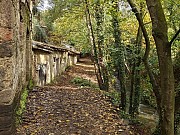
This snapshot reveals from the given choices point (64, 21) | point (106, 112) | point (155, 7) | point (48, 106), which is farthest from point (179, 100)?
point (64, 21)

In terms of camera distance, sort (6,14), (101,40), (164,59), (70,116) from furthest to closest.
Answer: (101,40)
(70,116)
(6,14)
(164,59)

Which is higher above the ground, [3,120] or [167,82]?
[167,82]

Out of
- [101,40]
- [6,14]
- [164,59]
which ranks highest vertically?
[101,40]

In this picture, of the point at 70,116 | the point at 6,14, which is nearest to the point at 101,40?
the point at 70,116

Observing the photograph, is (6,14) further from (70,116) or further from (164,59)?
(70,116)

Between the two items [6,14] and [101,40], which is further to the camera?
[101,40]

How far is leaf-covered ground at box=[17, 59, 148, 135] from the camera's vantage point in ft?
18.7

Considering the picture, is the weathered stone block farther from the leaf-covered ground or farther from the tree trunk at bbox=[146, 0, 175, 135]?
the leaf-covered ground

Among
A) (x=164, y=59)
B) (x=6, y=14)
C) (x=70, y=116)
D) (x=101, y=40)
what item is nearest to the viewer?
(x=164, y=59)

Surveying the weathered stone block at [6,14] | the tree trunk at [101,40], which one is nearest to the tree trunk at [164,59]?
the weathered stone block at [6,14]

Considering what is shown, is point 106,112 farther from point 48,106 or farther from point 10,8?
point 10,8

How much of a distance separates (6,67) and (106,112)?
163 inches

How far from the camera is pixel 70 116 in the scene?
21.8 ft

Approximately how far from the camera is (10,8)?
4129 millimetres
